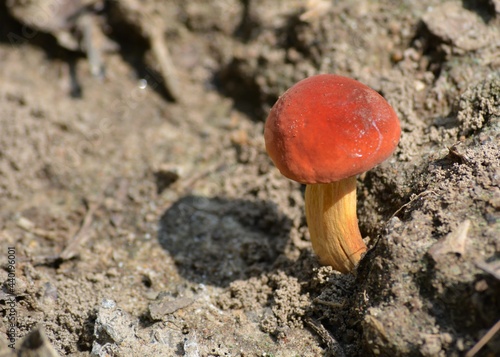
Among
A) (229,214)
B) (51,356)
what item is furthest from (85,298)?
(229,214)

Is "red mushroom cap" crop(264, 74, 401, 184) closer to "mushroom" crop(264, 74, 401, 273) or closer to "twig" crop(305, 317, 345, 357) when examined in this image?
"mushroom" crop(264, 74, 401, 273)

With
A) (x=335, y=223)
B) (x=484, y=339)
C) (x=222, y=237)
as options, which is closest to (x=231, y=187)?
(x=222, y=237)

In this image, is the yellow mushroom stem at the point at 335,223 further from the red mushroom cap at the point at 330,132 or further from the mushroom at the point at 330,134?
the red mushroom cap at the point at 330,132

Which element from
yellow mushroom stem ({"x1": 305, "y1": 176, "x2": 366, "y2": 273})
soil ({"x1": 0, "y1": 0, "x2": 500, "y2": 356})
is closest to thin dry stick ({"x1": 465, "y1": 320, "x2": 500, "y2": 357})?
soil ({"x1": 0, "y1": 0, "x2": 500, "y2": 356})

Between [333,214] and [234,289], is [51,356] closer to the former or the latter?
[234,289]

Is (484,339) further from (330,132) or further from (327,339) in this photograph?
(330,132)

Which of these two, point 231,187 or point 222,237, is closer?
point 222,237
